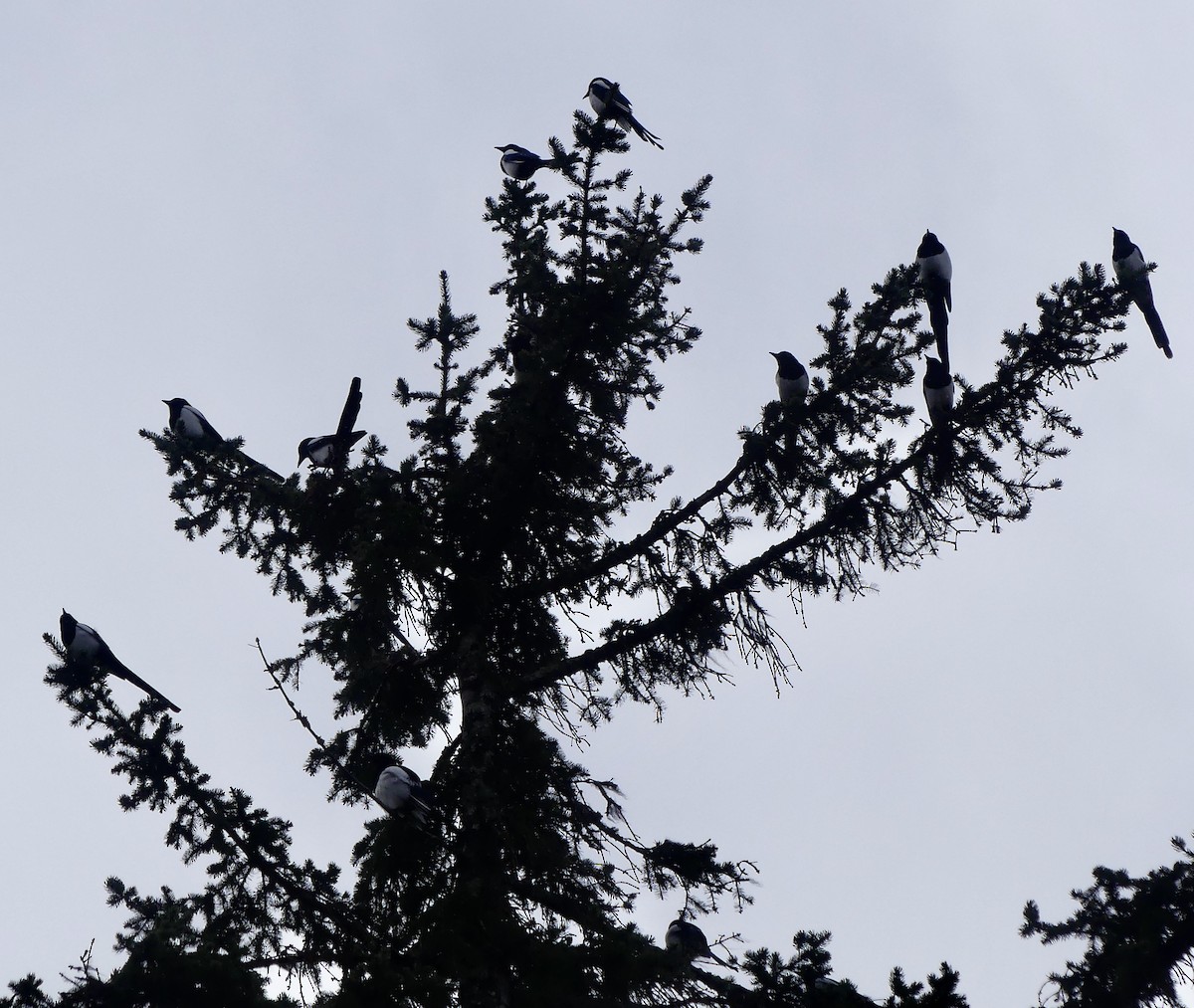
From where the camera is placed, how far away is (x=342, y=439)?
10.1 m

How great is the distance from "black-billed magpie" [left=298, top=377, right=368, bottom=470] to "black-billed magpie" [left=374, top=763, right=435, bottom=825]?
2637mm

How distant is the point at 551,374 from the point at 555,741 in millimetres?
2495

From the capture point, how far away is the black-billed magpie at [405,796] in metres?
7.29

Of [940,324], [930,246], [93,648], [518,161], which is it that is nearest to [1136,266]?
[930,246]

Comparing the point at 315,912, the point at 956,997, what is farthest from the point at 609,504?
the point at 956,997

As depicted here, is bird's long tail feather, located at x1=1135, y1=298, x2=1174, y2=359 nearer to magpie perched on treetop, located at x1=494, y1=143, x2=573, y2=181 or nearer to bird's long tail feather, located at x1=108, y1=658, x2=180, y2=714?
magpie perched on treetop, located at x1=494, y1=143, x2=573, y2=181

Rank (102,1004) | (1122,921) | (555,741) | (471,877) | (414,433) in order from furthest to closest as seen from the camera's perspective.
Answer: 1. (414,433)
2. (555,741)
3. (1122,921)
4. (471,877)
5. (102,1004)

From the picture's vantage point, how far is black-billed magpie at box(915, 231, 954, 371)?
9.53 m

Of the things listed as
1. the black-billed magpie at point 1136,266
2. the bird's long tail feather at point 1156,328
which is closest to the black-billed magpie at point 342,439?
the black-billed magpie at point 1136,266

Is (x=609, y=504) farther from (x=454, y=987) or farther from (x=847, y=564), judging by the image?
(x=454, y=987)

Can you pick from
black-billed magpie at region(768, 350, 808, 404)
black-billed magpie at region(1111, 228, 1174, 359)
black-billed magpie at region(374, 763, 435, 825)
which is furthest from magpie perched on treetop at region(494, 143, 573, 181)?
black-billed magpie at region(374, 763, 435, 825)

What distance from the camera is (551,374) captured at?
26.6 feet

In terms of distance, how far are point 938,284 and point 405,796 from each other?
242 inches

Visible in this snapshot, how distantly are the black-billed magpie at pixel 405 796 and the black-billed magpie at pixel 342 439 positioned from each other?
2637 mm
